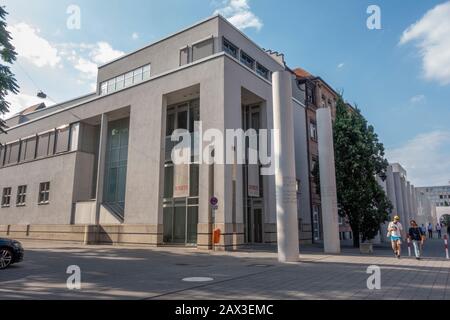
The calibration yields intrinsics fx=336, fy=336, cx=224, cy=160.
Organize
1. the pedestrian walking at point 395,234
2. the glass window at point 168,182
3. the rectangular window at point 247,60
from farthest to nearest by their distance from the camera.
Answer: the rectangular window at point 247,60, the glass window at point 168,182, the pedestrian walking at point 395,234

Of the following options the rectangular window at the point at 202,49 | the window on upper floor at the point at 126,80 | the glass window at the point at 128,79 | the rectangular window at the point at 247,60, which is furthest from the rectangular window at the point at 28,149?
the rectangular window at the point at 247,60

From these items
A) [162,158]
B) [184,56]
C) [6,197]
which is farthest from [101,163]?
[6,197]

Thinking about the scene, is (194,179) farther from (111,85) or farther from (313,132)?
(313,132)

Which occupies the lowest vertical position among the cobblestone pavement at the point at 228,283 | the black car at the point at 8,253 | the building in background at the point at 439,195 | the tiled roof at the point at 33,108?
the cobblestone pavement at the point at 228,283

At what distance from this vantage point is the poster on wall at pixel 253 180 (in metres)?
22.8

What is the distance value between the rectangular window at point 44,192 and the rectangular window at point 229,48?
20396 mm

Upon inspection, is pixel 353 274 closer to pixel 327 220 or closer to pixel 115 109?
pixel 327 220

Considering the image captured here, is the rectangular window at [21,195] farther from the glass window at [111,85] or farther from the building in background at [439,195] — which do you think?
the building in background at [439,195]

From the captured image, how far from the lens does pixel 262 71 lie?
91.7 ft

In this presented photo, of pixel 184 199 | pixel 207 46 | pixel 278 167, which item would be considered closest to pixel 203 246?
pixel 184 199

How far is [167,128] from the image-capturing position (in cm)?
2539

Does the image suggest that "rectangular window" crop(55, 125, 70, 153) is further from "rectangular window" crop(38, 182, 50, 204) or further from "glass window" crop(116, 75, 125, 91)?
"glass window" crop(116, 75, 125, 91)

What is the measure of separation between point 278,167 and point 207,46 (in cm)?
1305

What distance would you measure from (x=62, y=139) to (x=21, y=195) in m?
7.76
